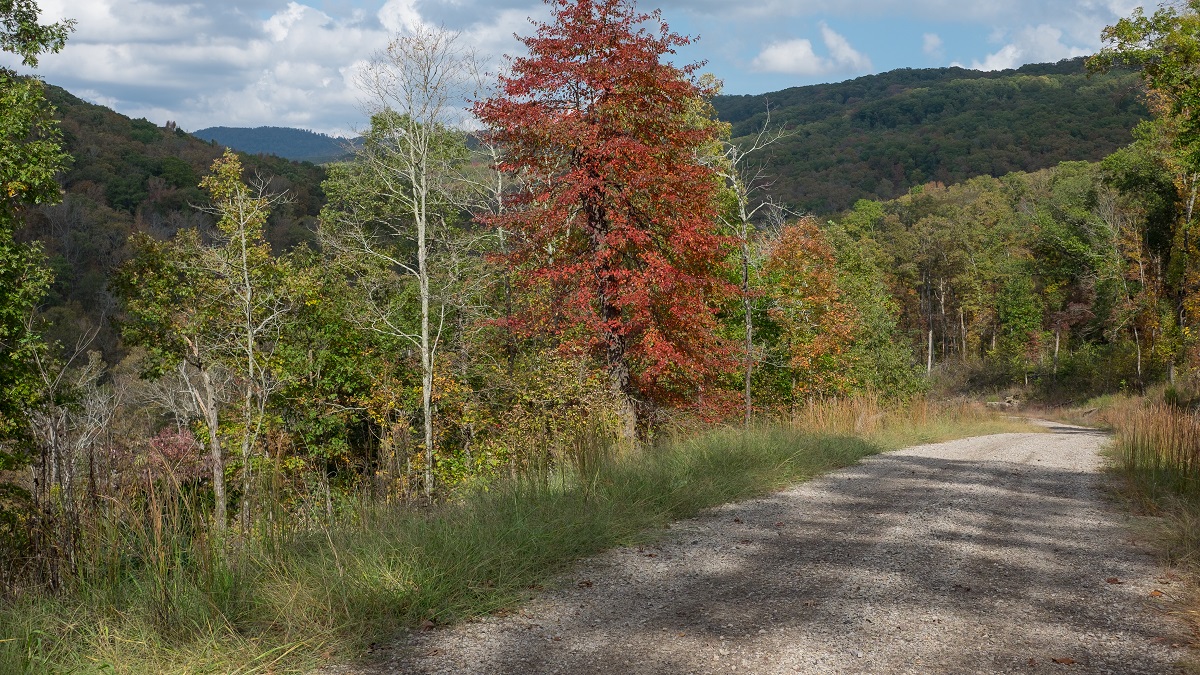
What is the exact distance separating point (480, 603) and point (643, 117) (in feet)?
34.0

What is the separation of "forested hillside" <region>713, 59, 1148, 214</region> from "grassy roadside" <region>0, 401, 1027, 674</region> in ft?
270

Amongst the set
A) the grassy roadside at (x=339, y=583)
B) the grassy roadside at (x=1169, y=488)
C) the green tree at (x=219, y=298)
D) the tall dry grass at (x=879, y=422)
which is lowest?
the tall dry grass at (x=879, y=422)

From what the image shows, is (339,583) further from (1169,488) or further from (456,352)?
(456,352)

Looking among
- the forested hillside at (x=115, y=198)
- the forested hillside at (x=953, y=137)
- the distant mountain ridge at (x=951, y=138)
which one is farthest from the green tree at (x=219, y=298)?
the forested hillside at (x=953, y=137)

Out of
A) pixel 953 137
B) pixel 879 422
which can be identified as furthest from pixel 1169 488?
pixel 953 137

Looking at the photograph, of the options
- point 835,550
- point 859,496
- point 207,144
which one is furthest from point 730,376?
point 207,144

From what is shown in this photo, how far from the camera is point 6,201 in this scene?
47.5 ft

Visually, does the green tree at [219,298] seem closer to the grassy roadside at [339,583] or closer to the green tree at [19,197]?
the green tree at [19,197]

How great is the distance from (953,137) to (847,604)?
148 meters

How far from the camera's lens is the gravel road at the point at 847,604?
3.68 meters

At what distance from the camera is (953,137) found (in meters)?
137

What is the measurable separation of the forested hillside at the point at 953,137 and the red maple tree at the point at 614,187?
73721mm

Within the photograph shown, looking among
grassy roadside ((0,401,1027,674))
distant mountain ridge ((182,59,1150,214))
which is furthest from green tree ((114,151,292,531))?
distant mountain ridge ((182,59,1150,214))

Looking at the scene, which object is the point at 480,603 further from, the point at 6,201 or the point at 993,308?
the point at 993,308
